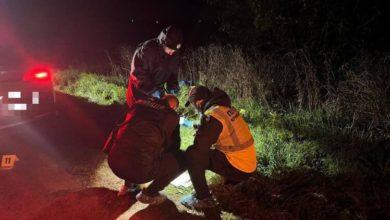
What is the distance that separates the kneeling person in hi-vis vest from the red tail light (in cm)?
281

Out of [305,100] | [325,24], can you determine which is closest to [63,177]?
[305,100]

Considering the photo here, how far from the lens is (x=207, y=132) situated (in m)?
3.84

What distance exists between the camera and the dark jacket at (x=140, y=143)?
374 centimetres

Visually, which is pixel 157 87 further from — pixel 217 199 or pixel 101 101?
pixel 101 101

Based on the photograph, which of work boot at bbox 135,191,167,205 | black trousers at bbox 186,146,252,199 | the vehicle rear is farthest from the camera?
the vehicle rear

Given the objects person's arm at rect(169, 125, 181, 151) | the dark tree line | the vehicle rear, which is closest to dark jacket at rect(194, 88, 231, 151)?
person's arm at rect(169, 125, 181, 151)

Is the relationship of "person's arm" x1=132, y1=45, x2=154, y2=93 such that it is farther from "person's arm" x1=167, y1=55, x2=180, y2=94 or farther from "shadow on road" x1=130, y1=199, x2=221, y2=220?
"shadow on road" x1=130, y1=199, x2=221, y2=220

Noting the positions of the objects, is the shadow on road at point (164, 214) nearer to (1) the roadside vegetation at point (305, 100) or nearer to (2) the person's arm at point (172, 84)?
(1) the roadside vegetation at point (305, 100)

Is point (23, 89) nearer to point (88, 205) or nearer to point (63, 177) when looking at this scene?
point (63, 177)

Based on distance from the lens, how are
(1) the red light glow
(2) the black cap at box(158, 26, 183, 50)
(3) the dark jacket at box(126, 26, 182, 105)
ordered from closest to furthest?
(2) the black cap at box(158, 26, 183, 50)
(3) the dark jacket at box(126, 26, 182, 105)
(1) the red light glow

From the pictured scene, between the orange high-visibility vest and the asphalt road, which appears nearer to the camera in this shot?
the orange high-visibility vest

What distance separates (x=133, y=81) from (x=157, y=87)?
310 mm

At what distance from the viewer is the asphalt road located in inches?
159

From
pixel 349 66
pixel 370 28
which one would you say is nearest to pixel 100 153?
pixel 349 66
